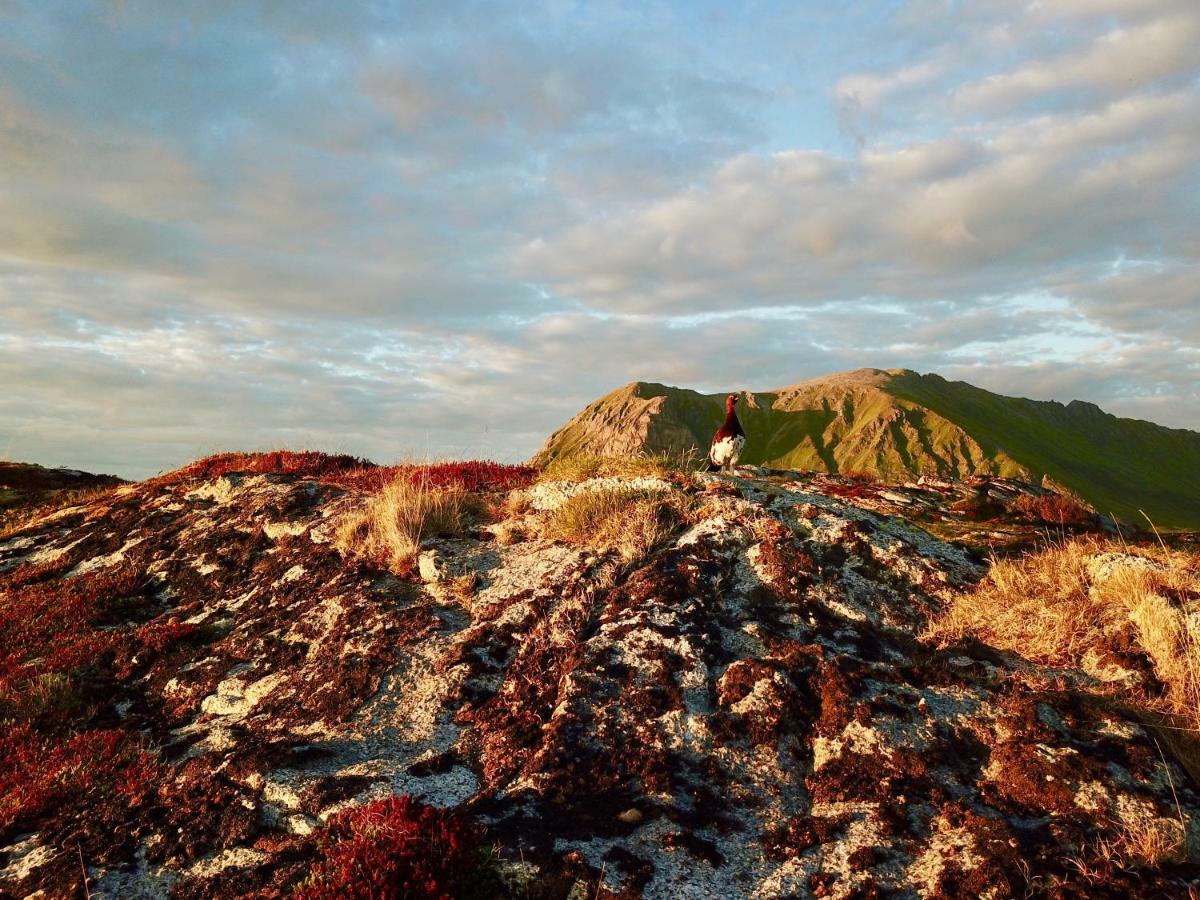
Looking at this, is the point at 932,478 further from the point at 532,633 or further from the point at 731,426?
the point at 532,633

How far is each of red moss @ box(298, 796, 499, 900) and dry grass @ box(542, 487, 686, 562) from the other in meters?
4.28

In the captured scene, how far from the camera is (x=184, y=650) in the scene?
8883mm

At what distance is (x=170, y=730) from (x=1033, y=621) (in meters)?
8.78

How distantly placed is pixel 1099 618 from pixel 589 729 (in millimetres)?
5398

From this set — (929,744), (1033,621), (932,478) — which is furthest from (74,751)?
(932,478)

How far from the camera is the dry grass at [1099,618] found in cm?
646

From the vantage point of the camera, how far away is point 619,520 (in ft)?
31.1

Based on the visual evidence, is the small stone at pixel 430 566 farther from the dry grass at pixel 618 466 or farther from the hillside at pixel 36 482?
the hillside at pixel 36 482

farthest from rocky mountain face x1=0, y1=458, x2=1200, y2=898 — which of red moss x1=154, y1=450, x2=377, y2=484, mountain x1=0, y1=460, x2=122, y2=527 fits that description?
mountain x1=0, y1=460, x2=122, y2=527

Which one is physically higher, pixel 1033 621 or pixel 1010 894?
pixel 1033 621

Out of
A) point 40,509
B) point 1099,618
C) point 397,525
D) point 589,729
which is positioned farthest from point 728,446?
point 40,509

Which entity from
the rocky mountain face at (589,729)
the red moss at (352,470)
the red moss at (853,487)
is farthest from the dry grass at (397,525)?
the red moss at (853,487)

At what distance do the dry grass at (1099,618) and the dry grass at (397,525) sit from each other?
21.0ft

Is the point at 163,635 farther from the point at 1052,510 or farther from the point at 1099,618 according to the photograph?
the point at 1052,510
